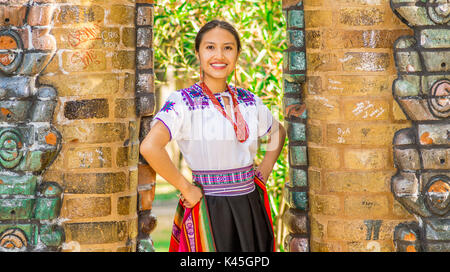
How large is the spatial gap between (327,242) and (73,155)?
1.30 meters

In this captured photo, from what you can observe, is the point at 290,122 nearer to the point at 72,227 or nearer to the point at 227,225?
the point at 227,225

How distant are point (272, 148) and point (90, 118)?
35.0 inches

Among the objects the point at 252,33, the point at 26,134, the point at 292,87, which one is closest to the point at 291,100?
the point at 292,87

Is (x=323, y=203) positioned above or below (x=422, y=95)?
below

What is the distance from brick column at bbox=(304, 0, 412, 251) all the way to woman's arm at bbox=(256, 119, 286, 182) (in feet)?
0.67

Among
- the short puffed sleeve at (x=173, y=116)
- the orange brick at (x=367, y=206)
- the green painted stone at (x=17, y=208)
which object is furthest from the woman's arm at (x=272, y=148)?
the green painted stone at (x=17, y=208)

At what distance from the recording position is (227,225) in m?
2.63

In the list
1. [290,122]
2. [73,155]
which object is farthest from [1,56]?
[290,122]

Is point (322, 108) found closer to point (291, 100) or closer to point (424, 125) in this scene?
point (291, 100)

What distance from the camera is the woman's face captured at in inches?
105

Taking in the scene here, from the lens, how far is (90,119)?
284 cm

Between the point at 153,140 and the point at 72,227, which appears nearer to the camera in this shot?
the point at 153,140

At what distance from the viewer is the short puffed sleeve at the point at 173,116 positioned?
2.54 metres

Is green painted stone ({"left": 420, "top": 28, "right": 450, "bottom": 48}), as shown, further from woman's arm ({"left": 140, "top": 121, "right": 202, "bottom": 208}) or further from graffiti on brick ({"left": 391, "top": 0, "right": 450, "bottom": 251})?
woman's arm ({"left": 140, "top": 121, "right": 202, "bottom": 208})
